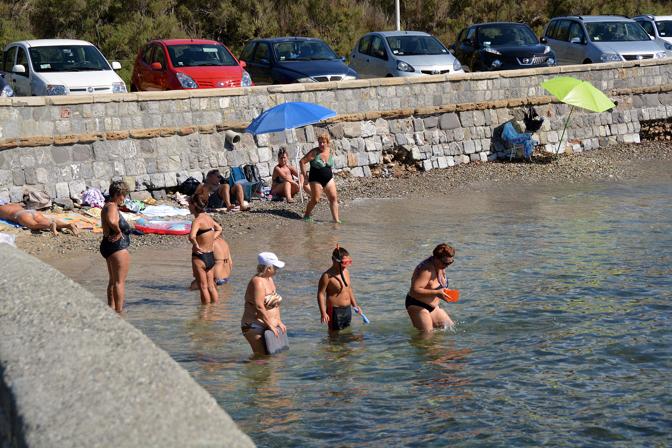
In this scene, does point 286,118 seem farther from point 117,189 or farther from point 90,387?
point 90,387

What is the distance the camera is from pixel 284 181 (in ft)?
61.5

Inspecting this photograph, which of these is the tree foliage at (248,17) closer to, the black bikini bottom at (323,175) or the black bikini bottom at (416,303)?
the black bikini bottom at (323,175)

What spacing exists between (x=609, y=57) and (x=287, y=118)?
11526mm

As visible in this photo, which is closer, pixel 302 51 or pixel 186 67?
pixel 186 67

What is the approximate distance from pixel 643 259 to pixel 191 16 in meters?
21.2

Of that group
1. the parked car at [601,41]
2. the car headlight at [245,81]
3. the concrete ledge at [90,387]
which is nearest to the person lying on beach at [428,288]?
the concrete ledge at [90,387]

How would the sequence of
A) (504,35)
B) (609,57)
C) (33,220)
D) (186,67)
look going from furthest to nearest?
(504,35) < (609,57) < (186,67) < (33,220)

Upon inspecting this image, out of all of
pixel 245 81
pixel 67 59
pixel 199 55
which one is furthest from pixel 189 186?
pixel 67 59

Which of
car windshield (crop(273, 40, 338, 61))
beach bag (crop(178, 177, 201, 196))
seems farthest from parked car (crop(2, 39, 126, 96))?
car windshield (crop(273, 40, 338, 61))

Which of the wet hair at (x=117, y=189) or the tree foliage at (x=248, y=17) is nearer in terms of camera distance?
the wet hair at (x=117, y=189)

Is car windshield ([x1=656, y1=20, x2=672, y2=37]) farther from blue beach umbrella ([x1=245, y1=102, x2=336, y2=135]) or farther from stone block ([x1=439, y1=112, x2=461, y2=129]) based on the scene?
blue beach umbrella ([x1=245, y1=102, x2=336, y2=135])

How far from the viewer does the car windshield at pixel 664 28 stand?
96.1 feet

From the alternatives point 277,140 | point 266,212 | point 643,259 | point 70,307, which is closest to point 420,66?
point 277,140

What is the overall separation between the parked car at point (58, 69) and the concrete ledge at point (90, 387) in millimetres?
15820
